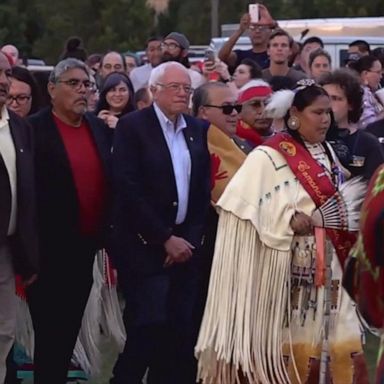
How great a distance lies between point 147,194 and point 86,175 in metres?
0.42

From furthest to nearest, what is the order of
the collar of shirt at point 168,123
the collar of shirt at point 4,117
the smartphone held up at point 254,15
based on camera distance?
the smartphone held up at point 254,15 < the collar of shirt at point 168,123 < the collar of shirt at point 4,117

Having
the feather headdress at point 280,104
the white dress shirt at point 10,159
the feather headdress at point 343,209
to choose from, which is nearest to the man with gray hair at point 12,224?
the white dress shirt at point 10,159

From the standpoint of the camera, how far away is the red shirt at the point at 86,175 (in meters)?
7.57

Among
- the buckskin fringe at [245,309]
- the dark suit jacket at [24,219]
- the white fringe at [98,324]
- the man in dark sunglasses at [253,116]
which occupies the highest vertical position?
the man in dark sunglasses at [253,116]

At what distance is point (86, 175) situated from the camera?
7582mm

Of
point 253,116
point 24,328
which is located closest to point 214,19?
point 253,116

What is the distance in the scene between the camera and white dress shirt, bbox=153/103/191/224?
7.39 metres

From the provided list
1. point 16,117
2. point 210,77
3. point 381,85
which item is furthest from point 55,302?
point 381,85

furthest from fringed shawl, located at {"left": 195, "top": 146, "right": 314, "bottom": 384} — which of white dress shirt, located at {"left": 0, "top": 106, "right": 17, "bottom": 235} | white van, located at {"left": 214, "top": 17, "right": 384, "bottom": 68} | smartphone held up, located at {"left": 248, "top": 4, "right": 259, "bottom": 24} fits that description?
white van, located at {"left": 214, "top": 17, "right": 384, "bottom": 68}

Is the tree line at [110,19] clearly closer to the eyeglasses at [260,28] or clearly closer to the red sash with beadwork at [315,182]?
the eyeglasses at [260,28]

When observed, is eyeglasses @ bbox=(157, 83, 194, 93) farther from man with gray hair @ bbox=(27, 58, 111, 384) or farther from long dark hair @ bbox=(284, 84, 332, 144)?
long dark hair @ bbox=(284, 84, 332, 144)

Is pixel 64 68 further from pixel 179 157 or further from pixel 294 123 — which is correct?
pixel 294 123

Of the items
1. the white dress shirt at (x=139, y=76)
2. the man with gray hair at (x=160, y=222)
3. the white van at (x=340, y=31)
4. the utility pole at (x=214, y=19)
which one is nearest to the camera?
the man with gray hair at (x=160, y=222)

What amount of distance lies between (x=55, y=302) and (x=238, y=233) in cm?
135
